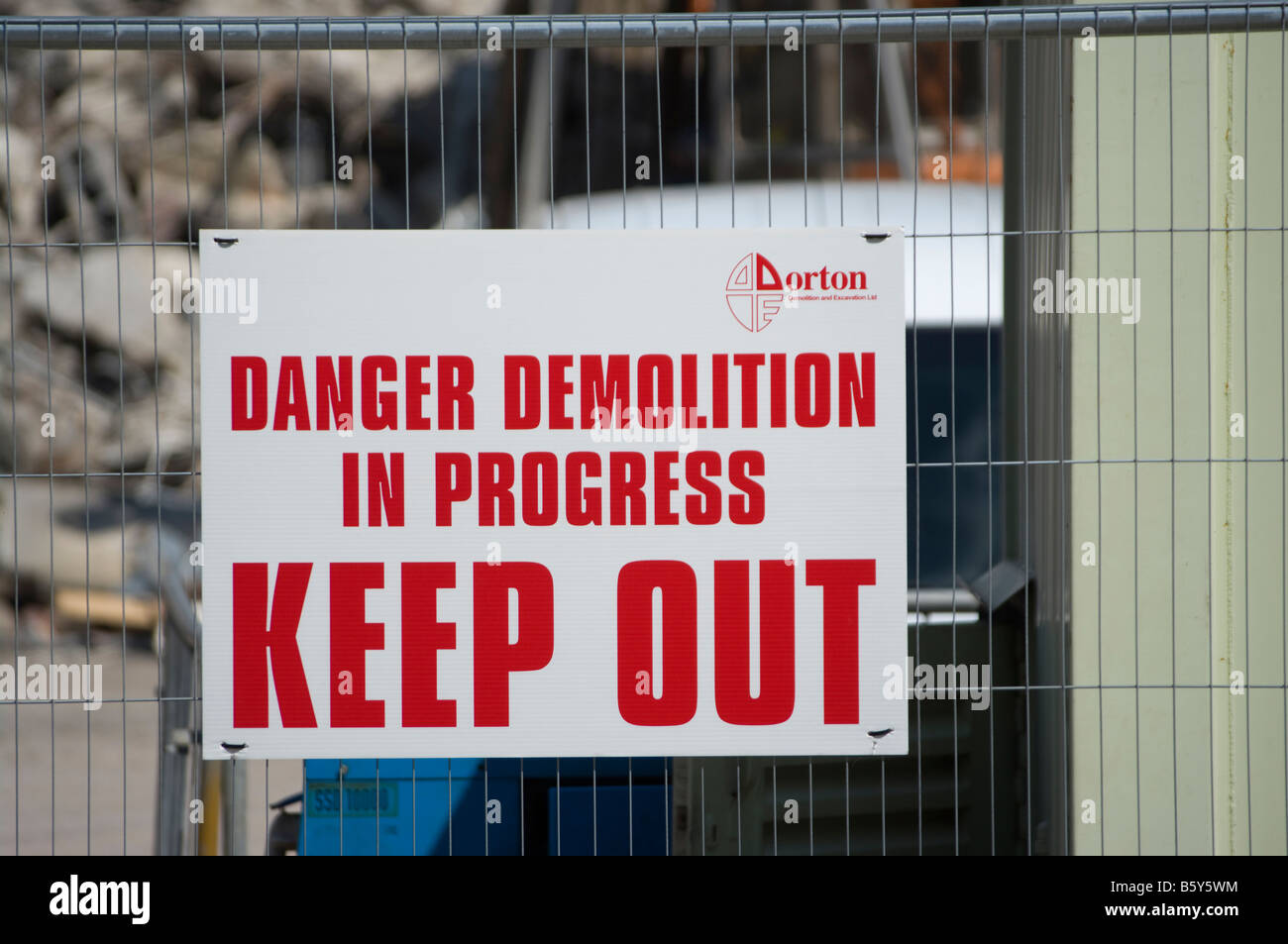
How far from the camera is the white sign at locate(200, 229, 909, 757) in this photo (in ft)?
8.95

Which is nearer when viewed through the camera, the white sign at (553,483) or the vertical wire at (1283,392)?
the white sign at (553,483)

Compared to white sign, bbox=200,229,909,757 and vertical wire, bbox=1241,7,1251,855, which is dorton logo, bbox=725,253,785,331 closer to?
white sign, bbox=200,229,909,757

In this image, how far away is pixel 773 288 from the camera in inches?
108

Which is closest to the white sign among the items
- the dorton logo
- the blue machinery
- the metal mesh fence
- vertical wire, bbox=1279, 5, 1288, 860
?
the dorton logo

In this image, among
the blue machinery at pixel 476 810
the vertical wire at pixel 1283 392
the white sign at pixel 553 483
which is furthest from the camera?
the blue machinery at pixel 476 810

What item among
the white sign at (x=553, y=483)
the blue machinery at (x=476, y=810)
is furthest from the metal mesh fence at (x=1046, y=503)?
the white sign at (x=553, y=483)

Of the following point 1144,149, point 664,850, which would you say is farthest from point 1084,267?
point 664,850

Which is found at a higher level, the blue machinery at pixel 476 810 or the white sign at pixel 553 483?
the white sign at pixel 553 483

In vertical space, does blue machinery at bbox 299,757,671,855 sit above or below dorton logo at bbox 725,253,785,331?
below

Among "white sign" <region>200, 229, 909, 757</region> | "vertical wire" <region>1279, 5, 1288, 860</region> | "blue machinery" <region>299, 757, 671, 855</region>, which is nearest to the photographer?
"white sign" <region>200, 229, 909, 757</region>

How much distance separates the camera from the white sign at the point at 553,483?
273cm

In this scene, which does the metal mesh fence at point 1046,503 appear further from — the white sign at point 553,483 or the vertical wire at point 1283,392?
the white sign at point 553,483

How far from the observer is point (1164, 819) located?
10.5 ft

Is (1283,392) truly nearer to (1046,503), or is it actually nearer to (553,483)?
(1046,503)
